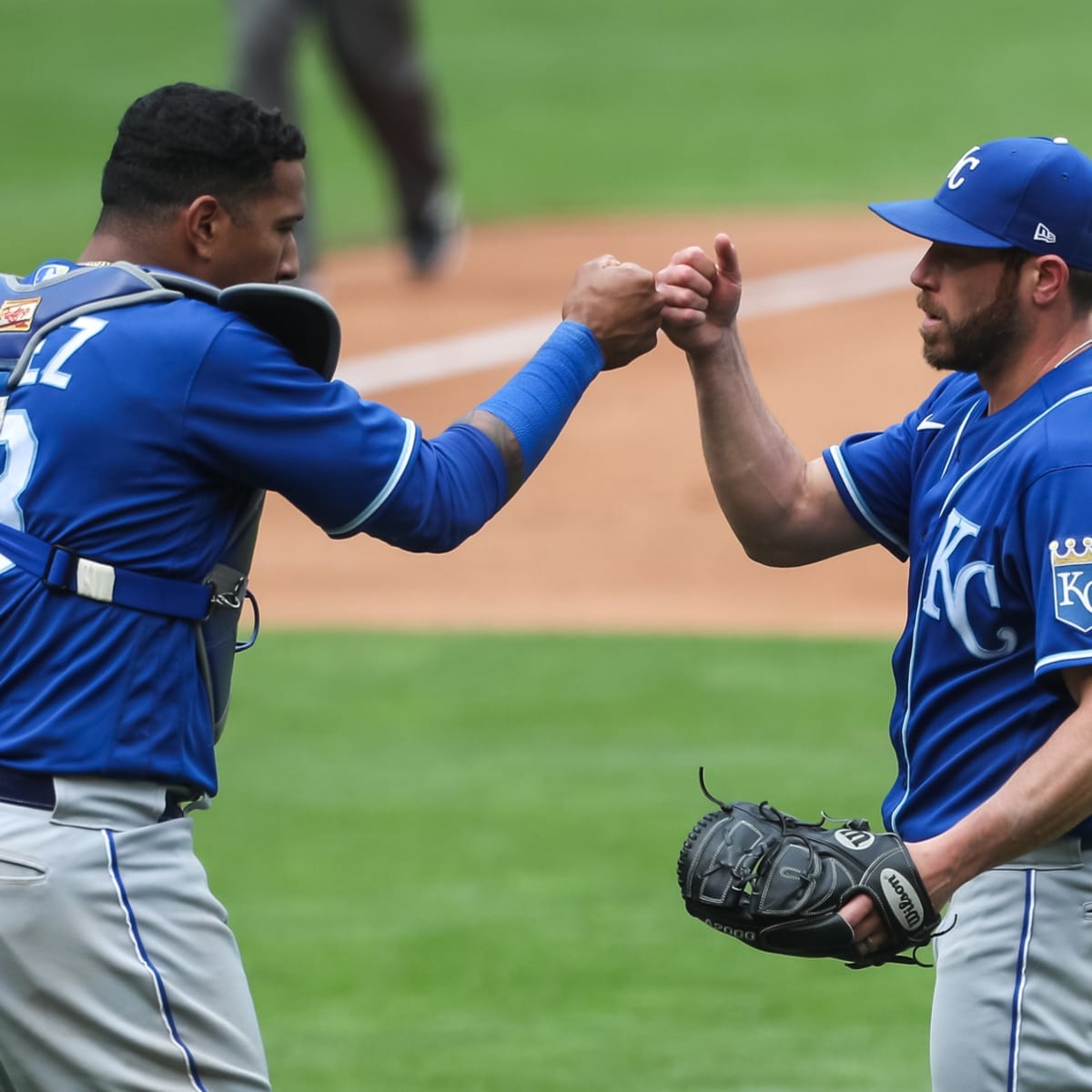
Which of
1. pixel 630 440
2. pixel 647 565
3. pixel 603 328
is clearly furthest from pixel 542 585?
pixel 603 328

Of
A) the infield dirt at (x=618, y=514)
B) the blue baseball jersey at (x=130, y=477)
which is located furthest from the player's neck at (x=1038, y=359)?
the infield dirt at (x=618, y=514)

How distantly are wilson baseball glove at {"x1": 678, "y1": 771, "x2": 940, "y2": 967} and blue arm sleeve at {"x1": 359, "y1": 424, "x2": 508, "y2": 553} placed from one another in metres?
0.63

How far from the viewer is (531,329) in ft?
48.3

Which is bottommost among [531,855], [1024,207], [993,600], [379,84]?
[531,855]

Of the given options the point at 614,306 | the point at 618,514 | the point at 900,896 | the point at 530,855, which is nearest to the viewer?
the point at 900,896

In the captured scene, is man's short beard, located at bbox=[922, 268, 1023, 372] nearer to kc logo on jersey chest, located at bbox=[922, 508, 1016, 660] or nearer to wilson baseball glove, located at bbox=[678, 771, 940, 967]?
kc logo on jersey chest, located at bbox=[922, 508, 1016, 660]

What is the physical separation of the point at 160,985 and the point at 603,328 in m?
1.43

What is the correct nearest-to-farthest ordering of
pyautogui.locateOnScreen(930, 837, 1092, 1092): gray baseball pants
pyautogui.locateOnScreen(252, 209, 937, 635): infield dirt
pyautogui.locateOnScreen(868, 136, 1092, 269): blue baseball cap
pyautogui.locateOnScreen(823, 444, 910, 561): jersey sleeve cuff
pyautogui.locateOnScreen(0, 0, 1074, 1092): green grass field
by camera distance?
pyautogui.locateOnScreen(930, 837, 1092, 1092): gray baseball pants, pyautogui.locateOnScreen(868, 136, 1092, 269): blue baseball cap, pyautogui.locateOnScreen(823, 444, 910, 561): jersey sleeve cuff, pyautogui.locateOnScreen(0, 0, 1074, 1092): green grass field, pyautogui.locateOnScreen(252, 209, 937, 635): infield dirt

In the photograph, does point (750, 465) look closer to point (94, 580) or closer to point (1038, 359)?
point (1038, 359)

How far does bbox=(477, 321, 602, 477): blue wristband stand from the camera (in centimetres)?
395

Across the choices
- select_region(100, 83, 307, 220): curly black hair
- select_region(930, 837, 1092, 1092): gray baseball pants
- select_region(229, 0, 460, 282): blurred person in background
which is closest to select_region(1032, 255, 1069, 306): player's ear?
select_region(930, 837, 1092, 1092): gray baseball pants

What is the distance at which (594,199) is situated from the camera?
20516 mm

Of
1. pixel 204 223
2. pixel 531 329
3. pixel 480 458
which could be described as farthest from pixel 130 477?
pixel 531 329

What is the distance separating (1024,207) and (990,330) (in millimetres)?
214
